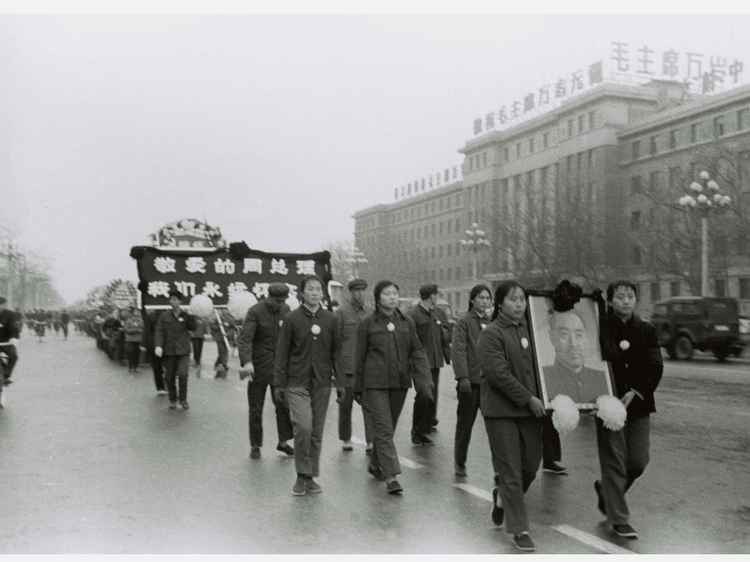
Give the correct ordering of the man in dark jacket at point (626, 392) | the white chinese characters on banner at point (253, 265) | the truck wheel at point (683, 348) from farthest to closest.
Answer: the truck wheel at point (683, 348)
the white chinese characters on banner at point (253, 265)
the man in dark jacket at point (626, 392)

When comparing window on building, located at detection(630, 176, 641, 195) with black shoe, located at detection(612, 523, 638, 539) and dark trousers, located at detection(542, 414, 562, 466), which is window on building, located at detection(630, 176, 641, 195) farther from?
black shoe, located at detection(612, 523, 638, 539)

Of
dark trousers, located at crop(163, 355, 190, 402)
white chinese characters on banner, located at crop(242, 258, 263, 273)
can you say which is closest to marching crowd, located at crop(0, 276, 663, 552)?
dark trousers, located at crop(163, 355, 190, 402)

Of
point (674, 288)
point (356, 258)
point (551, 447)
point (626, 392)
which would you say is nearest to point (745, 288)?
point (674, 288)

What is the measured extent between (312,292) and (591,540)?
300cm

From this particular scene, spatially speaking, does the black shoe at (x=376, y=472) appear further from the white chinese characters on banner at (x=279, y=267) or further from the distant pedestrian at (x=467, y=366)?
the white chinese characters on banner at (x=279, y=267)

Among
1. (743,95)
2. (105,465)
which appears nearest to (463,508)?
(105,465)

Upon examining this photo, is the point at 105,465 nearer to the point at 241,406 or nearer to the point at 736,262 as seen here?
the point at 241,406

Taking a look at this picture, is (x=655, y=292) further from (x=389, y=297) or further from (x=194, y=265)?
(x=389, y=297)

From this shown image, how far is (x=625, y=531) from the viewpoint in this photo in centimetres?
572

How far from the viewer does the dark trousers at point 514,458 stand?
5.48 metres

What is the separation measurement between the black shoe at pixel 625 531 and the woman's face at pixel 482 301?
291 centimetres

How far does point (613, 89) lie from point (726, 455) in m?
65.7

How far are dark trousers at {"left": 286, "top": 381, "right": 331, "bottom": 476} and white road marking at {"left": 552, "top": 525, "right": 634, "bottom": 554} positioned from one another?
7.03 ft

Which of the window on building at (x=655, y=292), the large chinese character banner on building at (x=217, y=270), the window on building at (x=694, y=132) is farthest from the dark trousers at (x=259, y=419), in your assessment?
the window on building at (x=655, y=292)
